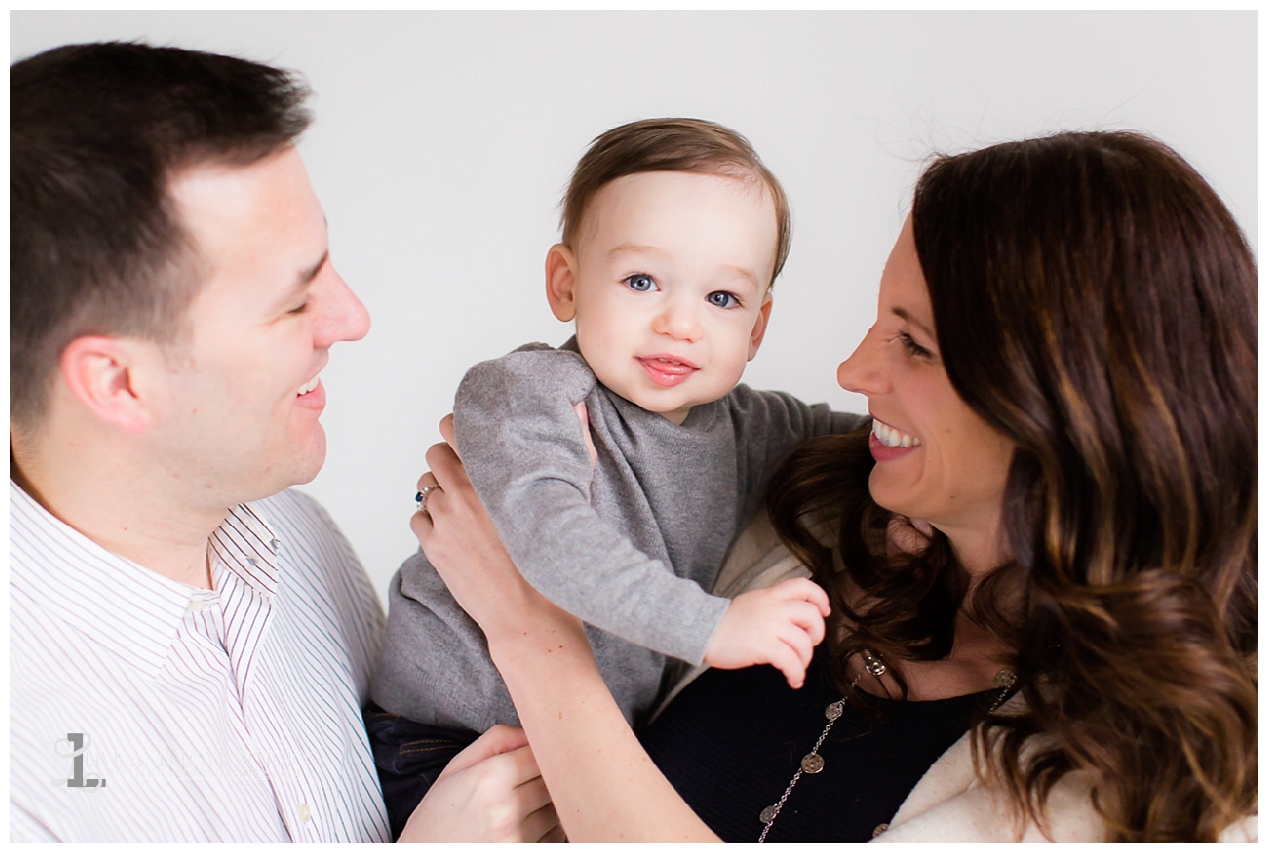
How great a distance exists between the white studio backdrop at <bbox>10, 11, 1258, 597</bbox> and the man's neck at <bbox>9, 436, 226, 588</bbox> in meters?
1.41

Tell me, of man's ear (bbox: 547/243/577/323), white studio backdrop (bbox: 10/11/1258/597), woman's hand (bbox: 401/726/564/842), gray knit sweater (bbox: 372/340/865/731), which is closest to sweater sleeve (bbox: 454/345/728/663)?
gray knit sweater (bbox: 372/340/865/731)

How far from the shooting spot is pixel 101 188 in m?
1.31

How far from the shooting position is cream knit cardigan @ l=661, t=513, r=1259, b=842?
4.62ft

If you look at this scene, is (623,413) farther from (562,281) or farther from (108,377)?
(108,377)

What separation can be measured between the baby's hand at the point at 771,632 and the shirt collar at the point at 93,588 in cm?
87

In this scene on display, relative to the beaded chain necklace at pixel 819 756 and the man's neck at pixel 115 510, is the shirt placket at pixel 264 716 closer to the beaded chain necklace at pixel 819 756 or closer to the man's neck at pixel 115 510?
the man's neck at pixel 115 510

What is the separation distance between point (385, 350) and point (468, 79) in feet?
2.72

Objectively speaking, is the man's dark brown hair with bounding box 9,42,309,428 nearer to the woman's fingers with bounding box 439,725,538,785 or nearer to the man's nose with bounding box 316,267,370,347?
the man's nose with bounding box 316,267,370,347

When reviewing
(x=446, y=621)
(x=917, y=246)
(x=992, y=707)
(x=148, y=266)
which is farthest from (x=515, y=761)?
(x=917, y=246)

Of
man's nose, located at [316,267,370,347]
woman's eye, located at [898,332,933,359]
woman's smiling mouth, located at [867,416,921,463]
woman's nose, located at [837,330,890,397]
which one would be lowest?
woman's smiling mouth, located at [867,416,921,463]

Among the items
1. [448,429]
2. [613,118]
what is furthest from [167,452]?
[613,118]

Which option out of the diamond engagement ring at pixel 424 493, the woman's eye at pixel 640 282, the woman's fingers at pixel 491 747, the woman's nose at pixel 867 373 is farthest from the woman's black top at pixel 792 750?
the woman's eye at pixel 640 282

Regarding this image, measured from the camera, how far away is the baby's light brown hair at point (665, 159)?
1.71 metres

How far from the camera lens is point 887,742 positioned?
163 centimetres
